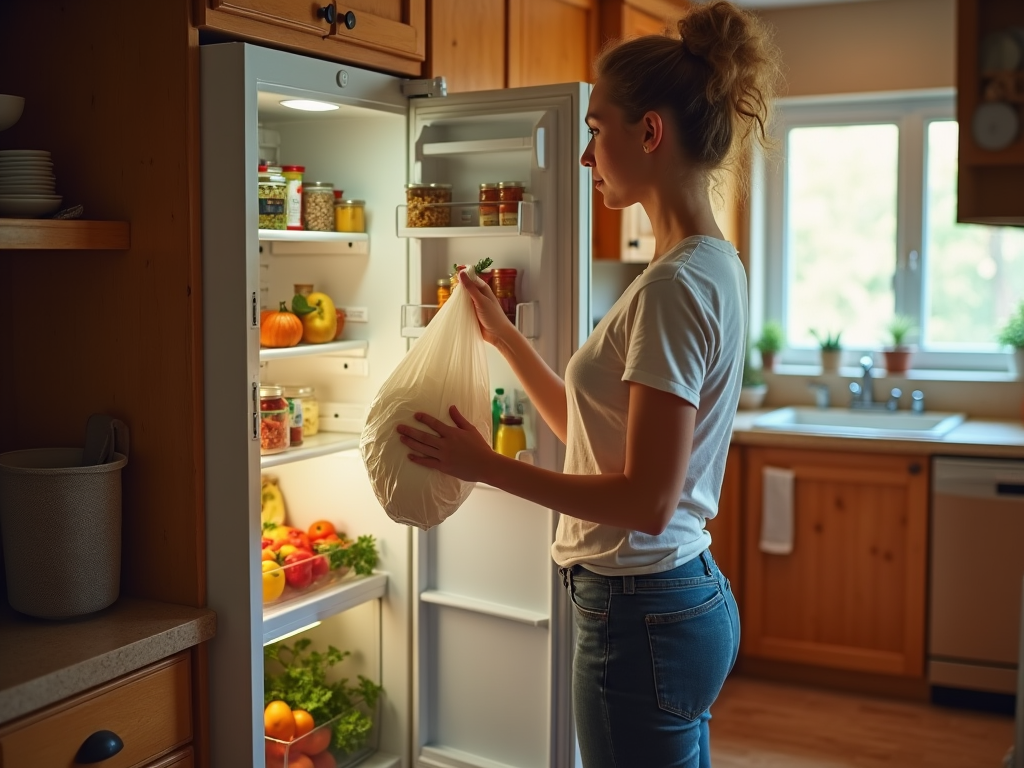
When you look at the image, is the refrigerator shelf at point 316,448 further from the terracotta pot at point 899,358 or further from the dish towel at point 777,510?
the terracotta pot at point 899,358

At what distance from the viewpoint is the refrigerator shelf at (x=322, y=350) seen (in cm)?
214

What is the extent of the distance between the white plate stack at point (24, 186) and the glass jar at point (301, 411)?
0.63 meters

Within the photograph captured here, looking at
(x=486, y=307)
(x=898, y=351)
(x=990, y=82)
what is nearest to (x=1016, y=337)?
(x=898, y=351)

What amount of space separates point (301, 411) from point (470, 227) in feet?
1.76

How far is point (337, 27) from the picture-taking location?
6.84 feet

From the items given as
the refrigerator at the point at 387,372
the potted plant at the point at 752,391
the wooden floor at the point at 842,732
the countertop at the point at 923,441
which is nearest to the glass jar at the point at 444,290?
the refrigerator at the point at 387,372

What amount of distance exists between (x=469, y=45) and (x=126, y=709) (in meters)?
1.57

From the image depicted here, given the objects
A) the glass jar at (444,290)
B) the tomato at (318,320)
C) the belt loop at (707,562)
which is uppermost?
the glass jar at (444,290)

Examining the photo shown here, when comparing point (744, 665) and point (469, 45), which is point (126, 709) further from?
point (744, 665)

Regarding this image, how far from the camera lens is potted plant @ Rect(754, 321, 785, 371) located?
4.12 metres

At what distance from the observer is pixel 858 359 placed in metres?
4.14

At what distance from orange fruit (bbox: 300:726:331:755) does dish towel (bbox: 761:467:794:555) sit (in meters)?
1.73

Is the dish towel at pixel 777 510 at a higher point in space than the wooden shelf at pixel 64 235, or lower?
lower

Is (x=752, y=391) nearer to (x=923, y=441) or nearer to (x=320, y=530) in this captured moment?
(x=923, y=441)
